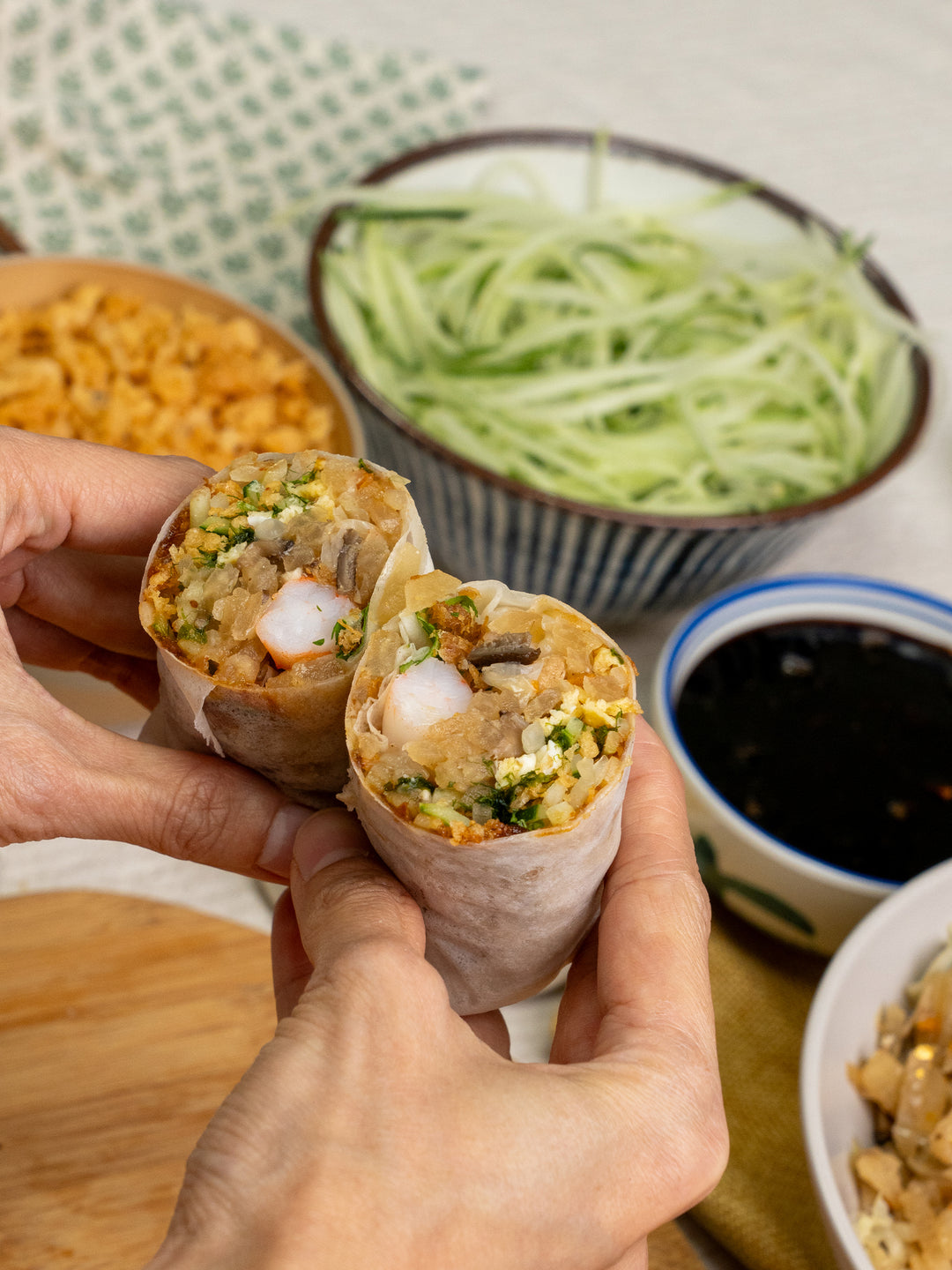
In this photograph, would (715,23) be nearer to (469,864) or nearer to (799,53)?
(799,53)

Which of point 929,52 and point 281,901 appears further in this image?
point 929,52

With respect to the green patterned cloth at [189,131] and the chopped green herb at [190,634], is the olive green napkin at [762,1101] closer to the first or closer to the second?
the chopped green herb at [190,634]

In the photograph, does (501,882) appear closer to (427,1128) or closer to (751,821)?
(427,1128)

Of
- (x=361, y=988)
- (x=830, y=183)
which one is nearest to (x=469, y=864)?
(x=361, y=988)

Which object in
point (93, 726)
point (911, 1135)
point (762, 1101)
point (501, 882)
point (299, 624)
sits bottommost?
point (762, 1101)

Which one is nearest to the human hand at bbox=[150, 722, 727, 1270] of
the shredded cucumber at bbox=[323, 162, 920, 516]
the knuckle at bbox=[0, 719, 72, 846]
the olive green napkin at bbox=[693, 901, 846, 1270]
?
the knuckle at bbox=[0, 719, 72, 846]

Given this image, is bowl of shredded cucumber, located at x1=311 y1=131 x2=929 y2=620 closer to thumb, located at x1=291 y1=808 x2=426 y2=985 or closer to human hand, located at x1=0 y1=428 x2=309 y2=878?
human hand, located at x1=0 y1=428 x2=309 y2=878

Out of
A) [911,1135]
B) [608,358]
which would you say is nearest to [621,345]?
[608,358]
